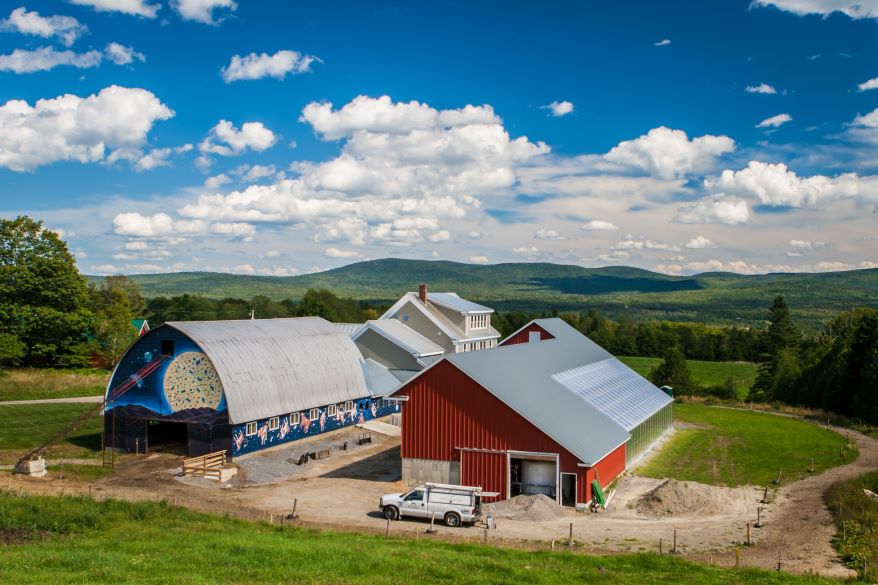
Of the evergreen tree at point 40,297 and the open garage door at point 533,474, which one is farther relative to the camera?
the evergreen tree at point 40,297

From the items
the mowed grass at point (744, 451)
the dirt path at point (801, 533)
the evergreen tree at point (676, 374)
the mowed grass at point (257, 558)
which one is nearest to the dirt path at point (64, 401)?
the mowed grass at point (257, 558)

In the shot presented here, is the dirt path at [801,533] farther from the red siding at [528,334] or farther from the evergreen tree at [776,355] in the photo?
the evergreen tree at [776,355]

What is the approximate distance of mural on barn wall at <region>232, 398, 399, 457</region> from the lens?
42.2 m

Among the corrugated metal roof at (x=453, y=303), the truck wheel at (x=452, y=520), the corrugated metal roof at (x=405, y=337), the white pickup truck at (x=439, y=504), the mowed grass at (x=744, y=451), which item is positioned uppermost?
the corrugated metal roof at (x=453, y=303)

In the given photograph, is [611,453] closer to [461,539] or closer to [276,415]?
[461,539]

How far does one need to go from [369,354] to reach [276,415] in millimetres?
18033

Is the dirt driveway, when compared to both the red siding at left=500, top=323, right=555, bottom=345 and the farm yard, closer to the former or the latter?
the farm yard

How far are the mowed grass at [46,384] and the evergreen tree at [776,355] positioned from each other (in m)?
73.8

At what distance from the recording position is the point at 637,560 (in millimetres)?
23172

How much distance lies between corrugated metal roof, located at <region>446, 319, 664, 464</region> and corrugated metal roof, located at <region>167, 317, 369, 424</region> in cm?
1360

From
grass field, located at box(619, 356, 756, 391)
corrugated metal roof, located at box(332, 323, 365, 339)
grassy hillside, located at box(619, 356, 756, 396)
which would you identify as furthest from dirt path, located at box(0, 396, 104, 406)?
grass field, located at box(619, 356, 756, 391)

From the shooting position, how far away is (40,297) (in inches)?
2931

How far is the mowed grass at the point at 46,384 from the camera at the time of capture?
214ft

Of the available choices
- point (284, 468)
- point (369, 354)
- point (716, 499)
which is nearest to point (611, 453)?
point (716, 499)
